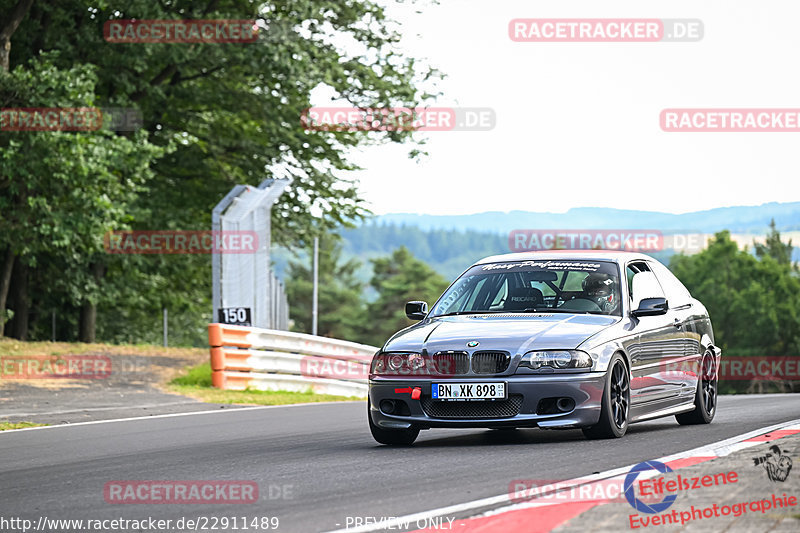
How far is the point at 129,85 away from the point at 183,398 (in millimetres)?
12766

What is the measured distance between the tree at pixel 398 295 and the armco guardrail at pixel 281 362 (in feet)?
383

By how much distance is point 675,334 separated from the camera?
35.0ft

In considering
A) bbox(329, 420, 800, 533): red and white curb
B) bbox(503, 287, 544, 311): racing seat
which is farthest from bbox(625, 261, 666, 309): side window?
bbox(329, 420, 800, 533): red and white curb

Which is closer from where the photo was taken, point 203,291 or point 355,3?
point 355,3

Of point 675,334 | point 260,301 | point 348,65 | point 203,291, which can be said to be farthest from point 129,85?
point 675,334

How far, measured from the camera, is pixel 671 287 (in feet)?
37.1

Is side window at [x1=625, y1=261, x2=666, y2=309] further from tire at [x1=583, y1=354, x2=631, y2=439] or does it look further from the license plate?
the license plate

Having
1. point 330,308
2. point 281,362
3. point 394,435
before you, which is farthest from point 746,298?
point 394,435

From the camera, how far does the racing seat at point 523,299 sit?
1009cm

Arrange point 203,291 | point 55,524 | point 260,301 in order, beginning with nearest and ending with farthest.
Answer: point 55,524 → point 260,301 → point 203,291

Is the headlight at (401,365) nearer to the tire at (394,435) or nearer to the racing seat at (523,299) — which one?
the tire at (394,435)

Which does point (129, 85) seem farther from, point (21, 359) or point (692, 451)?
point (692, 451)

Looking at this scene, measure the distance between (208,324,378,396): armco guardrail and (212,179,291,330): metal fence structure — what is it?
2.92 ft

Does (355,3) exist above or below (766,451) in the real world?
above
